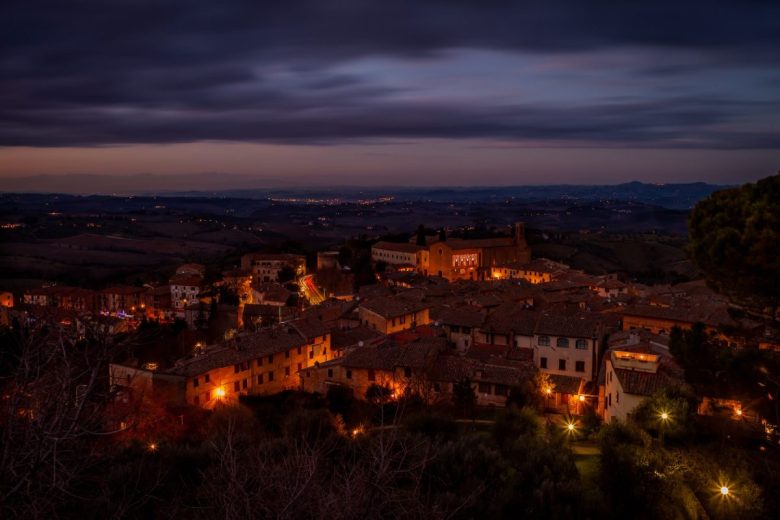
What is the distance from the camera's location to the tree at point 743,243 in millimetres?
10141

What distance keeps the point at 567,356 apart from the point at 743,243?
1721cm

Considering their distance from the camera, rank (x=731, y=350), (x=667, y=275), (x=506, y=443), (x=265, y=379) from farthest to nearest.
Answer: (x=667, y=275)
(x=265, y=379)
(x=506, y=443)
(x=731, y=350)

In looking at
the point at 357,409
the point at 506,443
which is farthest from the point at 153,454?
the point at 357,409

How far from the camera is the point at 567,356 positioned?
27.0 metres

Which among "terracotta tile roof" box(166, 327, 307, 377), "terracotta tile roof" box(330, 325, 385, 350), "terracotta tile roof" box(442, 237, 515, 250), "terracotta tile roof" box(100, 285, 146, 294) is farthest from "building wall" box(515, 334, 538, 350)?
"terracotta tile roof" box(100, 285, 146, 294)

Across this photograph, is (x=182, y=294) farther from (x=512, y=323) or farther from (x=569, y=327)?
(x=569, y=327)

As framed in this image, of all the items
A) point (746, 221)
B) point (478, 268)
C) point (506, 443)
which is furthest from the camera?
point (478, 268)

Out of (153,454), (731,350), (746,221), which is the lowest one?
(153,454)

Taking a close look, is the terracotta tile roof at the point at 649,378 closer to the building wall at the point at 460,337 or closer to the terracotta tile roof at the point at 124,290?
the building wall at the point at 460,337

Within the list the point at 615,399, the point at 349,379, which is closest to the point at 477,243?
the point at 349,379

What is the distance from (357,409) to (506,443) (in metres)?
9.12

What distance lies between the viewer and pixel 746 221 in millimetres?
10438

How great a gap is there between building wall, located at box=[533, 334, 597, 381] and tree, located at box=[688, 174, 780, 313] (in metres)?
15.6

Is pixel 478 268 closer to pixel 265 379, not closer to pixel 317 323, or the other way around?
pixel 317 323
